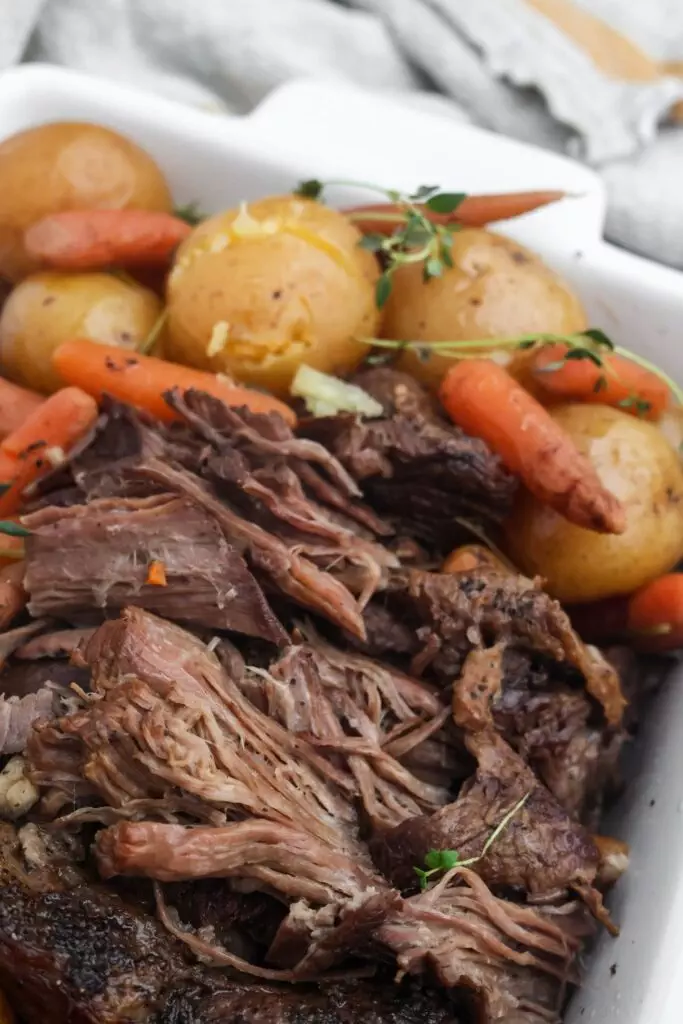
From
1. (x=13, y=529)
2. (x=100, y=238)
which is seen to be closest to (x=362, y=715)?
(x=13, y=529)

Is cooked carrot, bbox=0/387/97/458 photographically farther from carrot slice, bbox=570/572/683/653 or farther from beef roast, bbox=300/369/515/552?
carrot slice, bbox=570/572/683/653

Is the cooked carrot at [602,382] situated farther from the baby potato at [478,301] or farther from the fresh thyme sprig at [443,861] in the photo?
the fresh thyme sprig at [443,861]

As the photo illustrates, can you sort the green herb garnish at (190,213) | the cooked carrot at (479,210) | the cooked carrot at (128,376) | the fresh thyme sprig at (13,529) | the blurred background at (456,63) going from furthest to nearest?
the blurred background at (456,63) → the green herb garnish at (190,213) → the cooked carrot at (479,210) → the cooked carrot at (128,376) → the fresh thyme sprig at (13,529)

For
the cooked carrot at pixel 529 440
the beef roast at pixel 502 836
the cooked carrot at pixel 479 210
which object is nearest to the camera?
the beef roast at pixel 502 836

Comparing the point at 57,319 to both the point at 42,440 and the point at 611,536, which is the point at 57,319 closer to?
the point at 42,440

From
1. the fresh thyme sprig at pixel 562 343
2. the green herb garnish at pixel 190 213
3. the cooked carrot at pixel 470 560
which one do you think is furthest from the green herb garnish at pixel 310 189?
the cooked carrot at pixel 470 560

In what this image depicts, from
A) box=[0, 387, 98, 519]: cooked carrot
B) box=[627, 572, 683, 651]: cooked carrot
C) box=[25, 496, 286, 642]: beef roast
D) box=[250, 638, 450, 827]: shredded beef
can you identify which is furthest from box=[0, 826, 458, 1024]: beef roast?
box=[627, 572, 683, 651]: cooked carrot

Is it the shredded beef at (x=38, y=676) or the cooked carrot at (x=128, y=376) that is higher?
the cooked carrot at (x=128, y=376)
